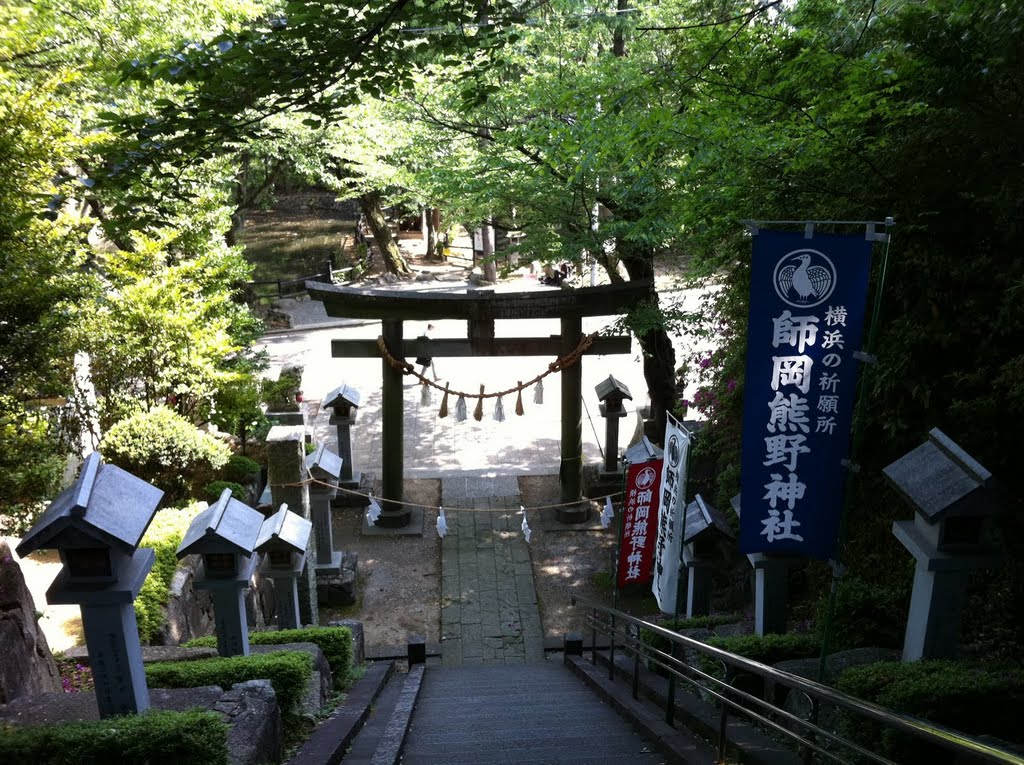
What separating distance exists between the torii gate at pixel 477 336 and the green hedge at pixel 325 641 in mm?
5867

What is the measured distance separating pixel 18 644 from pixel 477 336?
8378mm

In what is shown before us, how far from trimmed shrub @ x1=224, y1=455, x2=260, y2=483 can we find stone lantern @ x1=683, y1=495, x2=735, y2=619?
8.10m

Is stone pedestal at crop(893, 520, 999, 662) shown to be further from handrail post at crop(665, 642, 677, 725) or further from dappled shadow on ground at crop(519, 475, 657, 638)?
dappled shadow on ground at crop(519, 475, 657, 638)

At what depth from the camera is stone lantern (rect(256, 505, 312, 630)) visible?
760 centimetres

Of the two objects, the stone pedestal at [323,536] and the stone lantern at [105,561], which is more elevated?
the stone lantern at [105,561]

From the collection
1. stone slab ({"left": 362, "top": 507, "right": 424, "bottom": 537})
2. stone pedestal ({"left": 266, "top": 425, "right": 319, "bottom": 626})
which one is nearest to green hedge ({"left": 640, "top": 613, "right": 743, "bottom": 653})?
stone pedestal ({"left": 266, "top": 425, "right": 319, "bottom": 626})

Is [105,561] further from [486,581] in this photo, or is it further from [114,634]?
[486,581]

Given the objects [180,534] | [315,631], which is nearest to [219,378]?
[180,534]

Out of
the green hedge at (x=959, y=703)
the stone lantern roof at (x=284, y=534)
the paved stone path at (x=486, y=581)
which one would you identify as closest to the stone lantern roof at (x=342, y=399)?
the paved stone path at (x=486, y=581)

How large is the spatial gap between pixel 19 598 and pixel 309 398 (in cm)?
1339

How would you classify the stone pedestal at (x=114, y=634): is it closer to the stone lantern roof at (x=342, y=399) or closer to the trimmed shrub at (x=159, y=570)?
the trimmed shrub at (x=159, y=570)

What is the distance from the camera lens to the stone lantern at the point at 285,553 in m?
7.60

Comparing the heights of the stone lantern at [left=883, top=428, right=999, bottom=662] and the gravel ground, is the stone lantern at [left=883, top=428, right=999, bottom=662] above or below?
above

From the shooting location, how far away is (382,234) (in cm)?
2866
